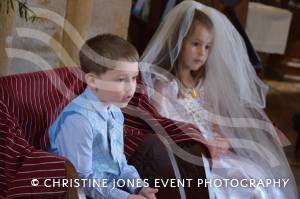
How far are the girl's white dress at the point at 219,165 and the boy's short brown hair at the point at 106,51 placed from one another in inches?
19.8

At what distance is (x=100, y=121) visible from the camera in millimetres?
1685

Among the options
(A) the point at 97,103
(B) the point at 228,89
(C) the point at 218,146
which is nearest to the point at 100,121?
(A) the point at 97,103

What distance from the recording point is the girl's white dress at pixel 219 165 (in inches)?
81.5

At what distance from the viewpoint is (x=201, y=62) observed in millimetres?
2227

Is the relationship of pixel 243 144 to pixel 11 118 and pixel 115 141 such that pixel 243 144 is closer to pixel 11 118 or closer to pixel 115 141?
pixel 115 141

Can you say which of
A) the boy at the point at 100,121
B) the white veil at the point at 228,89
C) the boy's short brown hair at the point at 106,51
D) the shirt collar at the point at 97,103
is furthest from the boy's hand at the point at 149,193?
the white veil at the point at 228,89

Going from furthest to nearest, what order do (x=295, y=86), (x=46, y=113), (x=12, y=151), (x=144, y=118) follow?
(x=295, y=86)
(x=144, y=118)
(x=46, y=113)
(x=12, y=151)

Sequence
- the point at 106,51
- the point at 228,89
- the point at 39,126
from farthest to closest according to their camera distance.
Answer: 1. the point at 228,89
2. the point at 39,126
3. the point at 106,51

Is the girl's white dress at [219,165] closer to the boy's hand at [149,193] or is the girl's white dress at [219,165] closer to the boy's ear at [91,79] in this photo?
the boy's hand at [149,193]

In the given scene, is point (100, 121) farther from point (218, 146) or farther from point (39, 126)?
point (218, 146)

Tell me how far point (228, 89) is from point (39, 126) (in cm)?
89

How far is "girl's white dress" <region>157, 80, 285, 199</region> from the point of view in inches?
81.5

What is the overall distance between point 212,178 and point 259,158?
0.30 meters

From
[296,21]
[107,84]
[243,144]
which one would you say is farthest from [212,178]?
[296,21]
